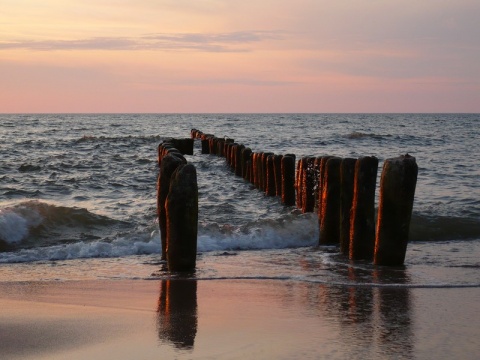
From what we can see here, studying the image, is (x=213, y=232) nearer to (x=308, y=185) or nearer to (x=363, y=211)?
(x=308, y=185)

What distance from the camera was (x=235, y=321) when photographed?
22.2 ft

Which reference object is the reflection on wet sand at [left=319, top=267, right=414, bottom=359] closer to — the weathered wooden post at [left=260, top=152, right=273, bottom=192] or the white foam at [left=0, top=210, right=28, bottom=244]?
the white foam at [left=0, top=210, right=28, bottom=244]

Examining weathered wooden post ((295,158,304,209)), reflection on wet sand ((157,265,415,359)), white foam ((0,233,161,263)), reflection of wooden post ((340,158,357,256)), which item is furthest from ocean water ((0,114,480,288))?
weathered wooden post ((295,158,304,209))

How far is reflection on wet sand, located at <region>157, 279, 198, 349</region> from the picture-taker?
6.23 metres

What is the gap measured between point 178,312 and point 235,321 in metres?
0.68

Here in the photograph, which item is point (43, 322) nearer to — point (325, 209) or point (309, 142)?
point (325, 209)

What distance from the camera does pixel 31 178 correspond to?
23391 mm

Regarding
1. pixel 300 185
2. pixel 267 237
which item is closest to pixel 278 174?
pixel 300 185

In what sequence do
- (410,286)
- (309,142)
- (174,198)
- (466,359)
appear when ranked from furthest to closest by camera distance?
1. (309,142)
2. (174,198)
3. (410,286)
4. (466,359)

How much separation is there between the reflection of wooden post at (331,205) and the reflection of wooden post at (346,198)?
73cm

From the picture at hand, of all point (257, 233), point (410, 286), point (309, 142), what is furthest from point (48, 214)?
point (309, 142)

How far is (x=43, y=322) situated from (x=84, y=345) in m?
0.85

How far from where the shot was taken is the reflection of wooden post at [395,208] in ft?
30.6

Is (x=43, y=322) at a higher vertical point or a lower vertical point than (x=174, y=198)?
lower
